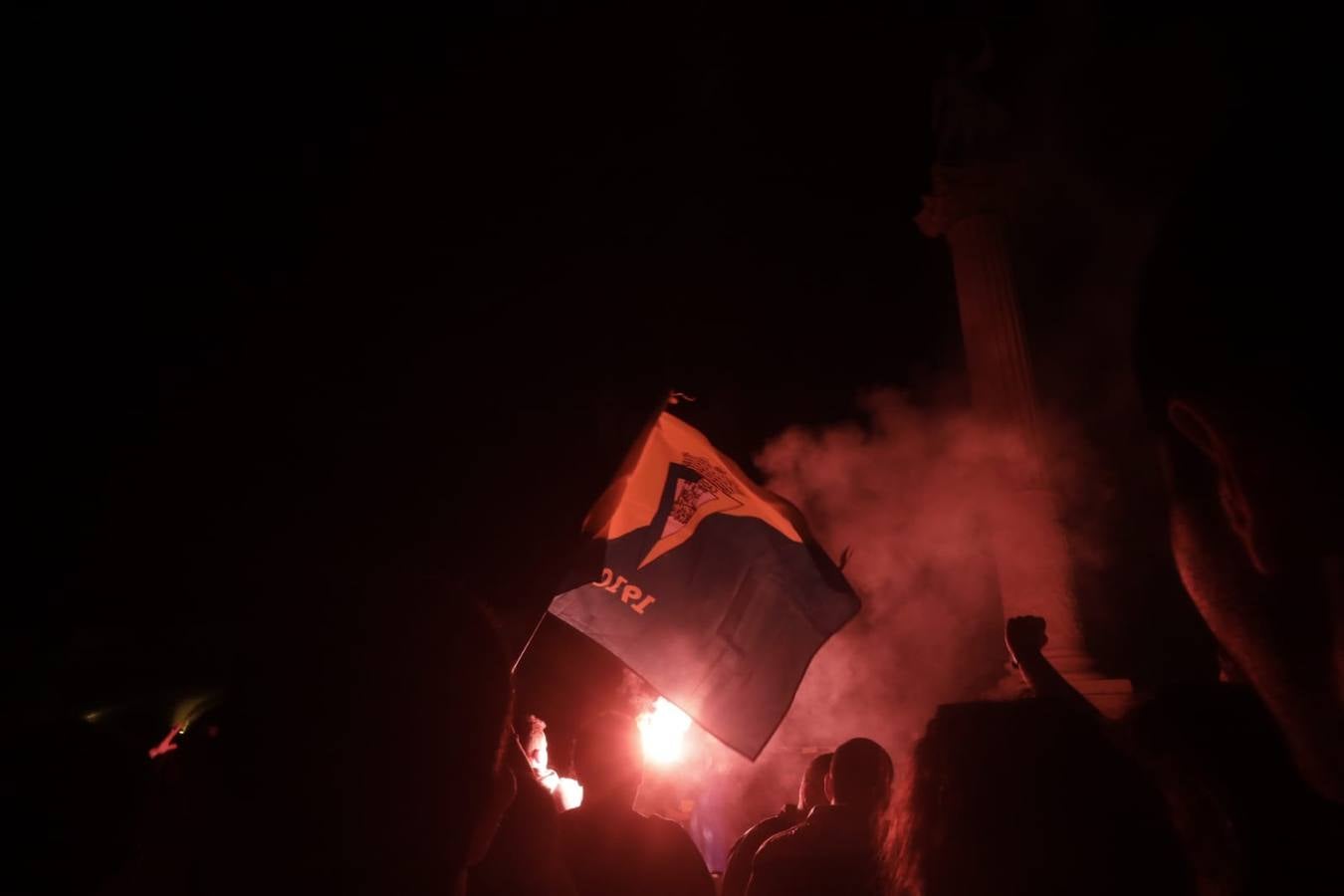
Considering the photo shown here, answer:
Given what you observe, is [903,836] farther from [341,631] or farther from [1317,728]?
[341,631]

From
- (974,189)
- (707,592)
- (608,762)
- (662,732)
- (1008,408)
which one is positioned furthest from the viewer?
(974,189)

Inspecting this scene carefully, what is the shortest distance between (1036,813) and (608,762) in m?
2.69

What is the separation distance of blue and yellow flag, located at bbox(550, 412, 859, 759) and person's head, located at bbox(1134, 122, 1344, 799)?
325 centimetres

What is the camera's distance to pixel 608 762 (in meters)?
3.57

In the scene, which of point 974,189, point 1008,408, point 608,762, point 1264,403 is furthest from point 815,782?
point 974,189

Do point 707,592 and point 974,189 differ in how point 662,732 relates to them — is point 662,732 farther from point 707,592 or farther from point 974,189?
point 974,189

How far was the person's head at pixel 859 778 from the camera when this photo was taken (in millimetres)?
3309

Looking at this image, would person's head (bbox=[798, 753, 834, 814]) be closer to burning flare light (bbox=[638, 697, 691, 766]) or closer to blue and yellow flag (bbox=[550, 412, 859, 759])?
blue and yellow flag (bbox=[550, 412, 859, 759])

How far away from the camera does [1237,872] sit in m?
1.06

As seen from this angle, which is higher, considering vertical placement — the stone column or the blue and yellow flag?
the stone column

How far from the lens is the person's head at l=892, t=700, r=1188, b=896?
44.6 inches

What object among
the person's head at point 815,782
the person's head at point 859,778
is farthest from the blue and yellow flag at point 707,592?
the person's head at point 815,782

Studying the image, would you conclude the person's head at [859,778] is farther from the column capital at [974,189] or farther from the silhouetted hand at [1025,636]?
the column capital at [974,189]

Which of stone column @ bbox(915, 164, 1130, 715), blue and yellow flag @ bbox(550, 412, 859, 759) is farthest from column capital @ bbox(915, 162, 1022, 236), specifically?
blue and yellow flag @ bbox(550, 412, 859, 759)
